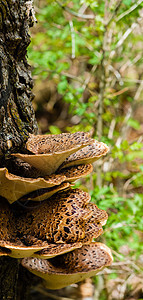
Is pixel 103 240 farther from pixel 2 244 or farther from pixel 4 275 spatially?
pixel 2 244

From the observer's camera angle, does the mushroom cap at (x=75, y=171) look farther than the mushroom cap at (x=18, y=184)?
Yes

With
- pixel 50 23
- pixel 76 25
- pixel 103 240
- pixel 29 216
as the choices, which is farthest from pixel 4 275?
pixel 50 23

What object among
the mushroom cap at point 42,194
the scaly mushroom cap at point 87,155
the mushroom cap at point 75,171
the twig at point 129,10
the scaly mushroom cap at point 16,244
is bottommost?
the scaly mushroom cap at point 16,244

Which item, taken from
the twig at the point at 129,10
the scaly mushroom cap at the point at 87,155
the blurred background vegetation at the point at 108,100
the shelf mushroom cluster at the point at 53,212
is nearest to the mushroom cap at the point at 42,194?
the shelf mushroom cluster at the point at 53,212

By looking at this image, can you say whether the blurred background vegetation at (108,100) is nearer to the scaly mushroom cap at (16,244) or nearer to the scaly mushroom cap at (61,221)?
the scaly mushroom cap at (61,221)

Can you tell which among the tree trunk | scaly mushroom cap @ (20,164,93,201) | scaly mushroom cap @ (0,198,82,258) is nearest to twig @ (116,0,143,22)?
the tree trunk

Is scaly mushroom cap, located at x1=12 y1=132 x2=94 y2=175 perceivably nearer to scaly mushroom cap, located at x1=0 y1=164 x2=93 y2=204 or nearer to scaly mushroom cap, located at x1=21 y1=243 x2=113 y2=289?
scaly mushroom cap, located at x1=0 y1=164 x2=93 y2=204
